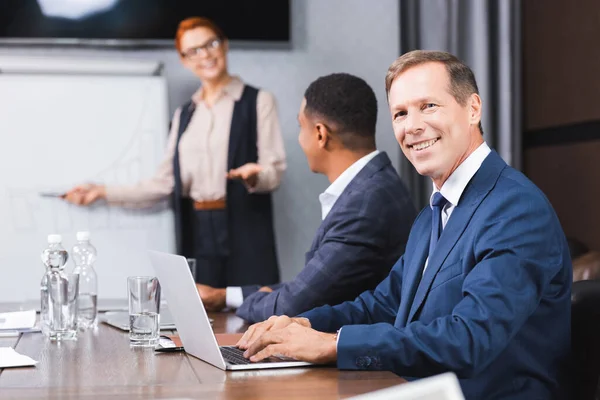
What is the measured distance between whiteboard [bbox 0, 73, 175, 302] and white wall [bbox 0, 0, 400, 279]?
0.56 meters

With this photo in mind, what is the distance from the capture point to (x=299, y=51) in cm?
410

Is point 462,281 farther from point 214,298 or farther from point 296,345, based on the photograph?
point 214,298

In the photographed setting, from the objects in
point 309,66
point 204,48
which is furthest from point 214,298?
point 309,66

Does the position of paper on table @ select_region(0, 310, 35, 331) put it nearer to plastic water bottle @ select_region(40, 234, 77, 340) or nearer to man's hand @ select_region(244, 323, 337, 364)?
plastic water bottle @ select_region(40, 234, 77, 340)

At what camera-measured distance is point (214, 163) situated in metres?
3.86

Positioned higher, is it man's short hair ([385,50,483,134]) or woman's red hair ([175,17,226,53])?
woman's red hair ([175,17,226,53])

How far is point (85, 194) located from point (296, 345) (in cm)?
257

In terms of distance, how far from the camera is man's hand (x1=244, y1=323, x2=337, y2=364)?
54.9 inches

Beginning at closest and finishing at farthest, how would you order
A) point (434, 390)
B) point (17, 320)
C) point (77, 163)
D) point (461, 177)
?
point (434, 390)
point (461, 177)
point (17, 320)
point (77, 163)

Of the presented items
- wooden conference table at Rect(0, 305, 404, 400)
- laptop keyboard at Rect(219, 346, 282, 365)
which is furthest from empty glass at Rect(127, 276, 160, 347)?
laptop keyboard at Rect(219, 346, 282, 365)

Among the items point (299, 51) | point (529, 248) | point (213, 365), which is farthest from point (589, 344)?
point (299, 51)

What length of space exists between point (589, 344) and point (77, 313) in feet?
3.47

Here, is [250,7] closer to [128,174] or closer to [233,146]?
[233,146]

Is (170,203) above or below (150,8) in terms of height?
below
